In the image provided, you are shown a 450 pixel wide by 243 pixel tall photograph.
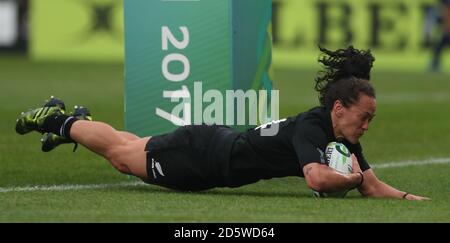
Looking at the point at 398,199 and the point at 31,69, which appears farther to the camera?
the point at 31,69

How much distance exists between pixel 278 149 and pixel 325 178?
49 centimetres

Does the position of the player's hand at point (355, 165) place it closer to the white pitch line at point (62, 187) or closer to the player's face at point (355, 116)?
the player's face at point (355, 116)

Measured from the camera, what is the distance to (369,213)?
25.5ft

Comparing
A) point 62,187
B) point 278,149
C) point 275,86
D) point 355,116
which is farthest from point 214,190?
point 275,86

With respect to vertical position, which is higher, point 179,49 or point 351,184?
point 179,49

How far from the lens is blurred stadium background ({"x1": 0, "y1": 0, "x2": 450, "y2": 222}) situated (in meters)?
7.91

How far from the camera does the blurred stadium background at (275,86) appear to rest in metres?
7.91

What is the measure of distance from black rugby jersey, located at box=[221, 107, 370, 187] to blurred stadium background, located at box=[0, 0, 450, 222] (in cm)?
17

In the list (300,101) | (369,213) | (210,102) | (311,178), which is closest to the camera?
(369,213)

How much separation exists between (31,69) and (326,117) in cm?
1767

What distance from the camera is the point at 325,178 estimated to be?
8.27 metres

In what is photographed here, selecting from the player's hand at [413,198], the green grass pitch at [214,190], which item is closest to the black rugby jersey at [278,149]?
the green grass pitch at [214,190]
